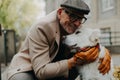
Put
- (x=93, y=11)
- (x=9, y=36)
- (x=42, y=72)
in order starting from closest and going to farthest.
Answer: (x=42, y=72) < (x=9, y=36) < (x=93, y=11)

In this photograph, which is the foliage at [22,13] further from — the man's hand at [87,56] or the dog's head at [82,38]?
the man's hand at [87,56]

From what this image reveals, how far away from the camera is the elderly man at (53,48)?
3.82 meters

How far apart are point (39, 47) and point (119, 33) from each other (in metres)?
25.8

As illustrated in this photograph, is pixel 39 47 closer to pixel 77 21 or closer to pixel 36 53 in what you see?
pixel 36 53

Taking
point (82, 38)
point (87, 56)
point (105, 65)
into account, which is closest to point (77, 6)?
point (82, 38)

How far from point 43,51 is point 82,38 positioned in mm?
375

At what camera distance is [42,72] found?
3818 millimetres

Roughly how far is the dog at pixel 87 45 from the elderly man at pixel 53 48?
0.05m

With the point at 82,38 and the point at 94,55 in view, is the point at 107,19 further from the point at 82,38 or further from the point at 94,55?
the point at 94,55

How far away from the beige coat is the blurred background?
1.71 ft

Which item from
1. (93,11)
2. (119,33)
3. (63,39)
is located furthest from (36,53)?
(93,11)

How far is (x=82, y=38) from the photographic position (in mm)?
3957

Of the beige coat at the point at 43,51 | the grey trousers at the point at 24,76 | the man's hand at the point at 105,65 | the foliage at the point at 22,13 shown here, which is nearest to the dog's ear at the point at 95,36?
the man's hand at the point at 105,65

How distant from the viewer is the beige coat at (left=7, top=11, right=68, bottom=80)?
3834mm
